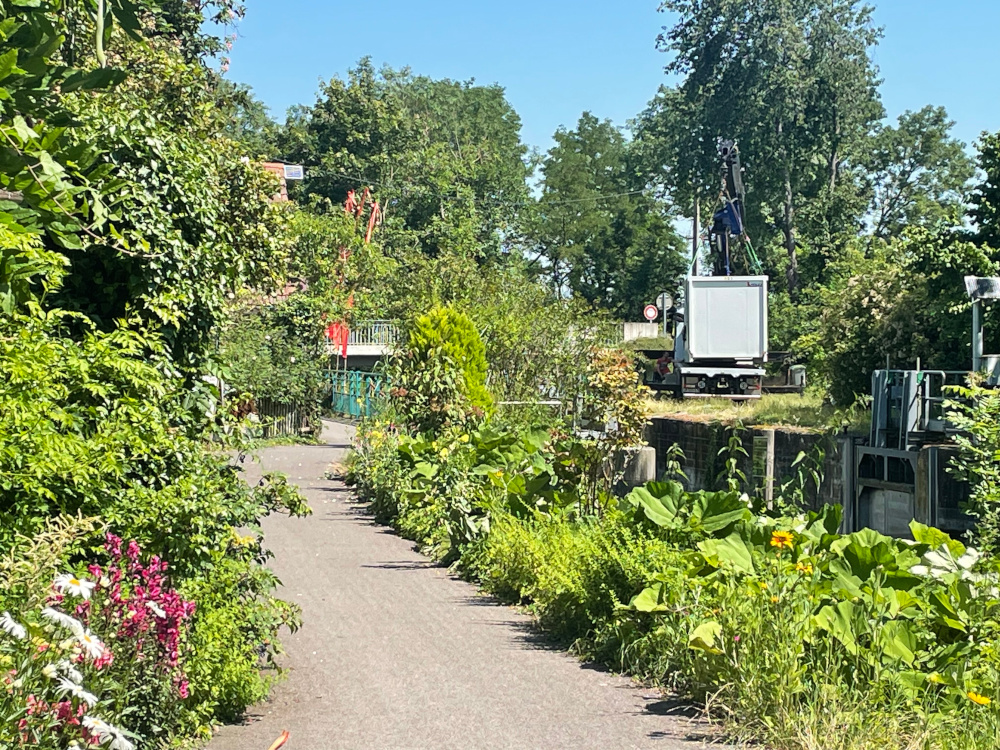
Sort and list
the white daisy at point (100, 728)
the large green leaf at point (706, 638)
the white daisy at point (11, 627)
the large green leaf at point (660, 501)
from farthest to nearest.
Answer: the large green leaf at point (660, 501), the large green leaf at point (706, 638), the white daisy at point (100, 728), the white daisy at point (11, 627)

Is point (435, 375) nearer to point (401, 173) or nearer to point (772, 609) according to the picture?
point (772, 609)

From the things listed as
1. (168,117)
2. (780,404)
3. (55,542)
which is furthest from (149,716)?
(780,404)

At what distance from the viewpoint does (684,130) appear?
199 feet

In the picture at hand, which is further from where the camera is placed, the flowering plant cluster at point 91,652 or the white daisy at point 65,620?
the white daisy at point 65,620

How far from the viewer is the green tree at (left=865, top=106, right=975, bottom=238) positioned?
64.0m

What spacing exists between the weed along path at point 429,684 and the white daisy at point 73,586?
174cm

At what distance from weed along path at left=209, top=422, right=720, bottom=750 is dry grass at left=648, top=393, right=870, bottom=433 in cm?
1301

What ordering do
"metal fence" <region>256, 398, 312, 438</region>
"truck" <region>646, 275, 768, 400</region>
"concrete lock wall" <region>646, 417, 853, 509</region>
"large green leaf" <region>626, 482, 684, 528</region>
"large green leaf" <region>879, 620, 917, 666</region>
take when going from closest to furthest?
"large green leaf" <region>879, 620, 917, 666</region> → "large green leaf" <region>626, 482, 684, 528</region> → "concrete lock wall" <region>646, 417, 853, 509</region> → "truck" <region>646, 275, 768, 400</region> → "metal fence" <region>256, 398, 312, 438</region>

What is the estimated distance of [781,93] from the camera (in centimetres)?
5644

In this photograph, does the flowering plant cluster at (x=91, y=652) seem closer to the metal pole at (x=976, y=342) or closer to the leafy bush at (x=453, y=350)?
the leafy bush at (x=453, y=350)

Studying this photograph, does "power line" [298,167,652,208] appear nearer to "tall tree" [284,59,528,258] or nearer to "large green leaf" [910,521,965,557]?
"tall tree" [284,59,528,258]

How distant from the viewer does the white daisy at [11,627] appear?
156 inches

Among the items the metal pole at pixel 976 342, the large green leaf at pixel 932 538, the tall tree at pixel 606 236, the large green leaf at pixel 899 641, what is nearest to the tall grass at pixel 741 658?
the large green leaf at pixel 899 641

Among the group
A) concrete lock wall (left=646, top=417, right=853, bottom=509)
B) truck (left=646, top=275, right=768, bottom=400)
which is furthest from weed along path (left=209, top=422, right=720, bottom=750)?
truck (left=646, top=275, right=768, bottom=400)
